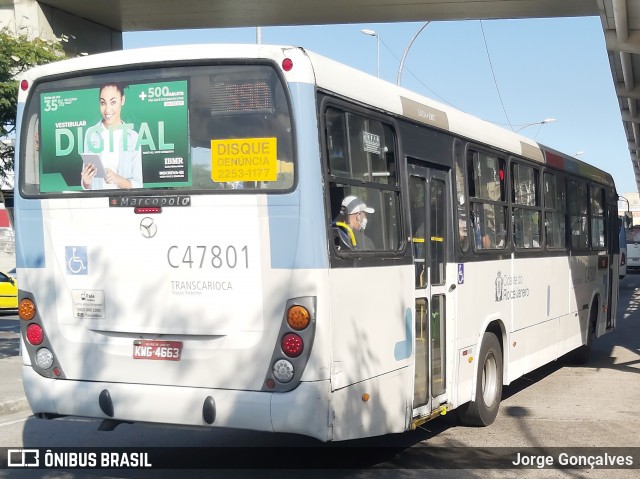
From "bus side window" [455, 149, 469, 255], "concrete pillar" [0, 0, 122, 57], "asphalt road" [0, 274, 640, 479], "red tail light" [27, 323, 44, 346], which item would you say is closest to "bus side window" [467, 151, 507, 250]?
"bus side window" [455, 149, 469, 255]

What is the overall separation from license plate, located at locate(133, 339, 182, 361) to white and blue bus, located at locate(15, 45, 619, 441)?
14mm

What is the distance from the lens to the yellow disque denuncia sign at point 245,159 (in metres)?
6.27

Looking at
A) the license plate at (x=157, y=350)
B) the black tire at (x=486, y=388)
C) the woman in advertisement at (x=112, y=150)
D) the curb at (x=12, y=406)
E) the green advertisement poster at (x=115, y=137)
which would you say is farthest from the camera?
the curb at (x=12, y=406)

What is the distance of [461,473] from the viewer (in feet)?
24.4

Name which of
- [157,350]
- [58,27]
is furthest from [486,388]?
[58,27]

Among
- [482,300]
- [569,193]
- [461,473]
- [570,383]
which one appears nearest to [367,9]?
[569,193]

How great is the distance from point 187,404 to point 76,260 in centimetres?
144

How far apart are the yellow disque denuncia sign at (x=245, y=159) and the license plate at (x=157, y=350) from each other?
1235 mm

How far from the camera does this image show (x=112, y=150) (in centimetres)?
674

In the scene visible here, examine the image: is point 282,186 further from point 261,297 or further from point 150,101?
point 150,101

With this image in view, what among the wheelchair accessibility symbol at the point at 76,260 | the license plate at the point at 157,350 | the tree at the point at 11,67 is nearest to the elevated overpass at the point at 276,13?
the tree at the point at 11,67

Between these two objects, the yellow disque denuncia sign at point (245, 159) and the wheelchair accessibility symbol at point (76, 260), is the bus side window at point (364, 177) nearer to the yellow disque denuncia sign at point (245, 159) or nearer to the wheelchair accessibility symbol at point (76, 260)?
the yellow disque denuncia sign at point (245, 159)

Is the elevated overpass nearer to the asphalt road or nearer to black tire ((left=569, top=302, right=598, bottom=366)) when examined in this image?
black tire ((left=569, top=302, right=598, bottom=366))

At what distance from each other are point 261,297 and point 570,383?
7661 mm
